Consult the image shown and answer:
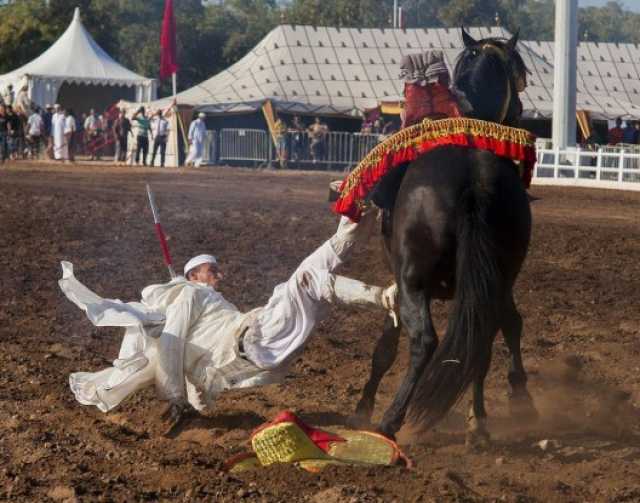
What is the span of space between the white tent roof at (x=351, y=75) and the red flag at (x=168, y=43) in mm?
1301

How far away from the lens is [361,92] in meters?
39.8

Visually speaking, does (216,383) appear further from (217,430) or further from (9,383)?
(9,383)

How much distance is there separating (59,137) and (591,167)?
16.0m

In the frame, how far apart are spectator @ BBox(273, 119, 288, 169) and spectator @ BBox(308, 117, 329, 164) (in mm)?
826

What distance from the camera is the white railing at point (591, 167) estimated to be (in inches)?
1147

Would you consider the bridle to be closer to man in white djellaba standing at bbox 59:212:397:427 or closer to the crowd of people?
man in white djellaba standing at bbox 59:212:397:427

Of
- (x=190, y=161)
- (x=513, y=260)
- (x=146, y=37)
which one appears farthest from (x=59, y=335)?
(x=146, y=37)

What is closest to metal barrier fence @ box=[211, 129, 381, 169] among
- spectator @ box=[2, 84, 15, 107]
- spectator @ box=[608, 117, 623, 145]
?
spectator @ box=[608, 117, 623, 145]

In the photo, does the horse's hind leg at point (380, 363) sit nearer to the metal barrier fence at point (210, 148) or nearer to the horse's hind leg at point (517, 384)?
the horse's hind leg at point (517, 384)

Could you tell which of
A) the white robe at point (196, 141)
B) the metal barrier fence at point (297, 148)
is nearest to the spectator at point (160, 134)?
the white robe at point (196, 141)

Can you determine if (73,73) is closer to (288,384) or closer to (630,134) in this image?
(630,134)

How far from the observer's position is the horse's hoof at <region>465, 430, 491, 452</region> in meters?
6.40

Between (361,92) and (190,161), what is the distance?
23.7ft

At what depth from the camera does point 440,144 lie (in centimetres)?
630
